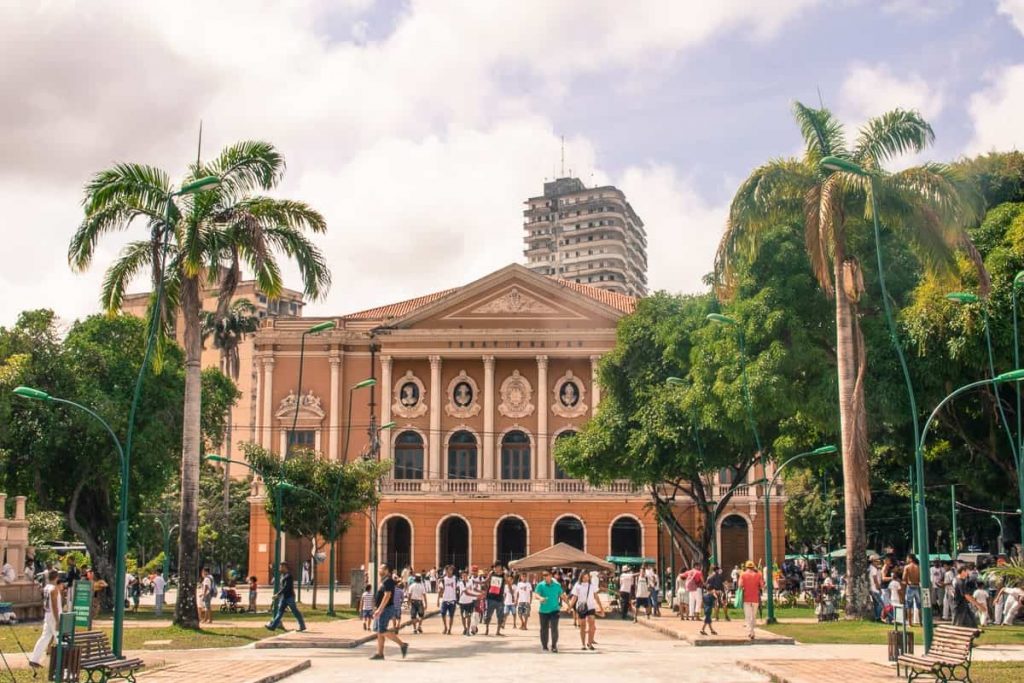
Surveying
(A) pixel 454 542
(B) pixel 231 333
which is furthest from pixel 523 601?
(B) pixel 231 333

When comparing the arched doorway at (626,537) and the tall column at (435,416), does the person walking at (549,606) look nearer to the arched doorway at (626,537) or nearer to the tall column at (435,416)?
the arched doorway at (626,537)

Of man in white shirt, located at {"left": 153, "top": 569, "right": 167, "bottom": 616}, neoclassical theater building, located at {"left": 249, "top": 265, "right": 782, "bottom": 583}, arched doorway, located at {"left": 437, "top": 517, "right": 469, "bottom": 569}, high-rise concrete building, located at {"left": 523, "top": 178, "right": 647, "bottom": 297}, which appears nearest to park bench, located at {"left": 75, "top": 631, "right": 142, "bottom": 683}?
man in white shirt, located at {"left": 153, "top": 569, "right": 167, "bottom": 616}

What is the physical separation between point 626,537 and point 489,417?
8.68 metres

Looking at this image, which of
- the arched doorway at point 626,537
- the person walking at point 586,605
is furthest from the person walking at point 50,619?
the arched doorway at point 626,537

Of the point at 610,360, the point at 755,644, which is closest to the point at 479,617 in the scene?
the point at 755,644

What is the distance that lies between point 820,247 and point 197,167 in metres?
13.9

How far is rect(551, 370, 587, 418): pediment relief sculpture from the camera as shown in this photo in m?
59.7

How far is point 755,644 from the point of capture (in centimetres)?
2350

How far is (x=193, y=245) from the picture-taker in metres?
25.7

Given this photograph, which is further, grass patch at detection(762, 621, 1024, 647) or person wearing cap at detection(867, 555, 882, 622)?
person wearing cap at detection(867, 555, 882, 622)

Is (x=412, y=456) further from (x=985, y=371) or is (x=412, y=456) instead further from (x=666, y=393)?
(x=985, y=371)

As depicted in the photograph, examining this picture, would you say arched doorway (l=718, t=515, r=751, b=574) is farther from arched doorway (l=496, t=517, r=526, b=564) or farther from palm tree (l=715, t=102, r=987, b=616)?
palm tree (l=715, t=102, r=987, b=616)

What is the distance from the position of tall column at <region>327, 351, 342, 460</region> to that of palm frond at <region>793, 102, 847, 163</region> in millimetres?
35062

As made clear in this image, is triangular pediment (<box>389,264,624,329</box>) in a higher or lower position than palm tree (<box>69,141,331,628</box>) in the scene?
higher
